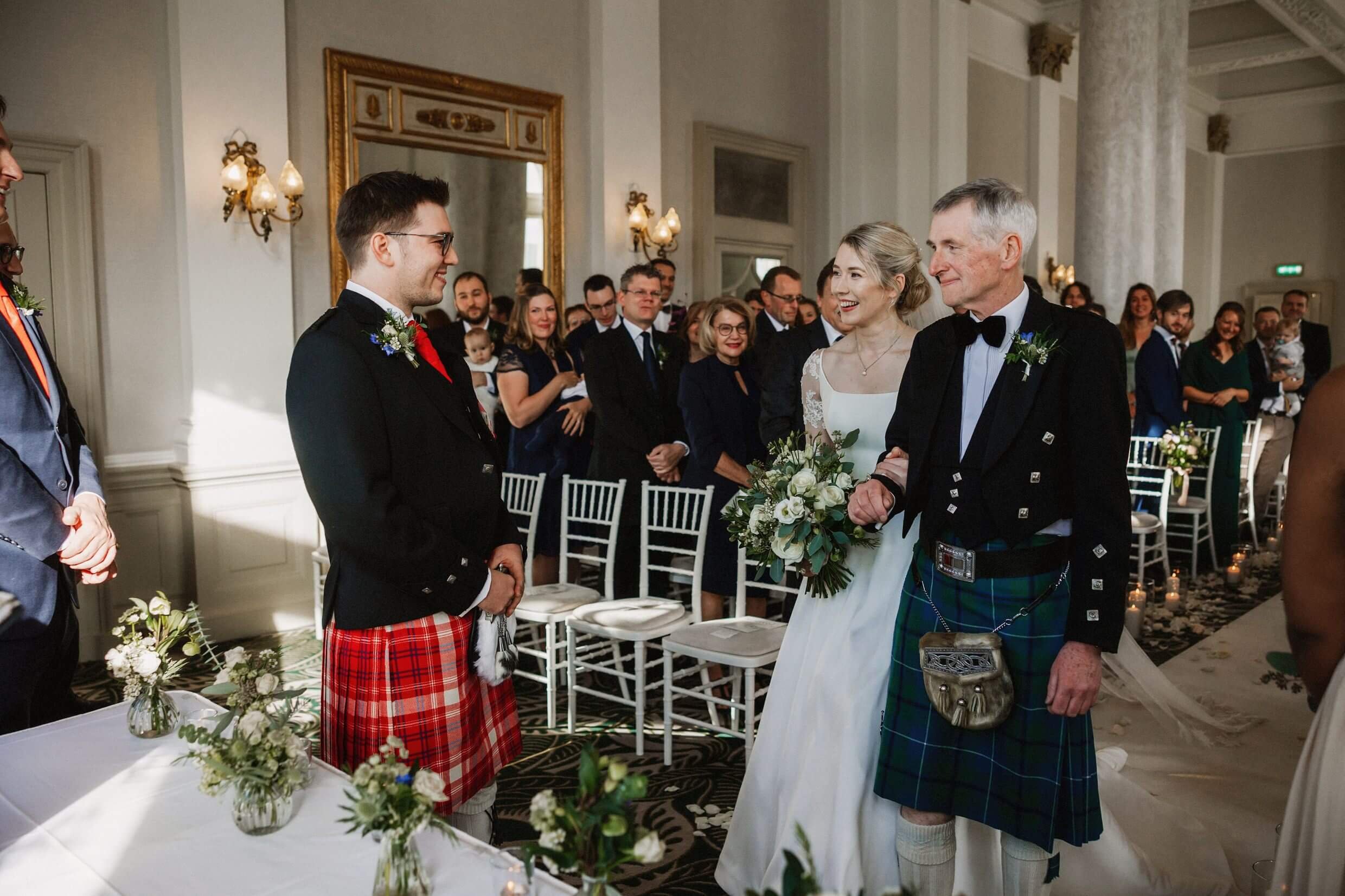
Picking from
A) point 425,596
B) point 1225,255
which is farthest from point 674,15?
point 1225,255

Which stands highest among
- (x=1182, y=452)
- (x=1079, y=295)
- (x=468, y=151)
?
(x=468, y=151)

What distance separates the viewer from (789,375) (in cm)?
402

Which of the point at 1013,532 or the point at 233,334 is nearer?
the point at 1013,532

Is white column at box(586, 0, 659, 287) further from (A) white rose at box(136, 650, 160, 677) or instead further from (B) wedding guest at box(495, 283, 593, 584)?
→ (A) white rose at box(136, 650, 160, 677)

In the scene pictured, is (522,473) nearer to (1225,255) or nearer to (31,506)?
(31,506)

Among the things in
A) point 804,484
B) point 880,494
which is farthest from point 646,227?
point 880,494

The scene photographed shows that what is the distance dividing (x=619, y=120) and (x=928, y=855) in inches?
254

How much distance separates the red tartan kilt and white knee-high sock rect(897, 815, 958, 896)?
97 cm

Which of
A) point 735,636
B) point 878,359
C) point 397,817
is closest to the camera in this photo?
point 397,817

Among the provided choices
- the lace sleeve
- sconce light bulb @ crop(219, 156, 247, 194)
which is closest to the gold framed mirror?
sconce light bulb @ crop(219, 156, 247, 194)

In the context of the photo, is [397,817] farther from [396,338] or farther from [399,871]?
[396,338]

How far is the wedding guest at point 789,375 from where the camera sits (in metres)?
4.00

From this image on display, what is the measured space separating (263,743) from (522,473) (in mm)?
3913

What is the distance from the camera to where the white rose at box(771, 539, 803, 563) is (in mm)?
2635
